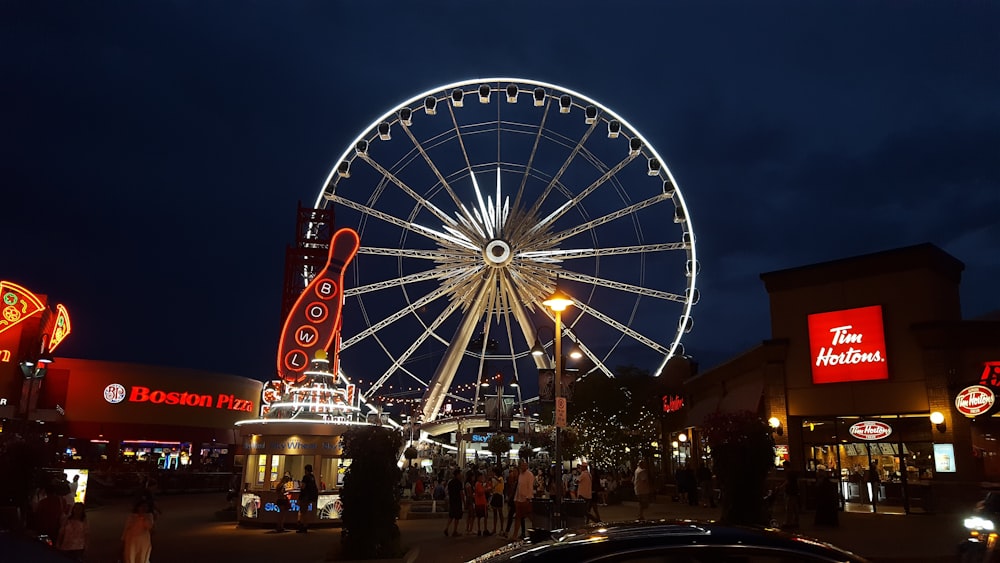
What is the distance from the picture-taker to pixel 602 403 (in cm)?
4303

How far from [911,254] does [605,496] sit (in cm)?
1494

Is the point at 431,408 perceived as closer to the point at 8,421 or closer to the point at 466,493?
the point at 466,493

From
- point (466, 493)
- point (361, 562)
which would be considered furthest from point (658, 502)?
point (361, 562)

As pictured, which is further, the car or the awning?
the awning

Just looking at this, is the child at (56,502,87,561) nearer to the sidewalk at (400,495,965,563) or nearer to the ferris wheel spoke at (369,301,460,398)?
the sidewalk at (400,495,965,563)

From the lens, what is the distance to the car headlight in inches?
409

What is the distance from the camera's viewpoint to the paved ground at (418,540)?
14.0 m

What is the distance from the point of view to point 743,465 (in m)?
15.3

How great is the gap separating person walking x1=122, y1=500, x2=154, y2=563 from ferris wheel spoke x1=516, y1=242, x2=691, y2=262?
25.3m

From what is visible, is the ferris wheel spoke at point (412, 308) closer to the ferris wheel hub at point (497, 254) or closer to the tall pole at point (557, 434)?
the ferris wheel hub at point (497, 254)

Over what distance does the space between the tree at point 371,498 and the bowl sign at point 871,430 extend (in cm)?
1418

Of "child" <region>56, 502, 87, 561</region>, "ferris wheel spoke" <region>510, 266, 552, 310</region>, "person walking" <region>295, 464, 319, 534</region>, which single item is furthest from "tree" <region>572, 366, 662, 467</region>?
"child" <region>56, 502, 87, 561</region>

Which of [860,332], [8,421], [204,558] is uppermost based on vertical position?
[860,332]

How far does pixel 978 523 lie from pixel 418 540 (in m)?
11.3
